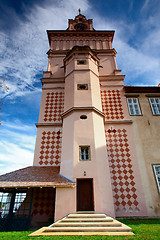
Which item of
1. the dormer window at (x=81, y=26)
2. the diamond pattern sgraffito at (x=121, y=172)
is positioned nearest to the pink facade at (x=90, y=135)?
the diamond pattern sgraffito at (x=121, y=172)

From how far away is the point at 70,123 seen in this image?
1055 cm

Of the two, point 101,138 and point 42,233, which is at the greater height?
point 101,138

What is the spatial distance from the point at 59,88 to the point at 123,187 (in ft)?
32.1

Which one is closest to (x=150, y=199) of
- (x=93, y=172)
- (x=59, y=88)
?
(x=93, y=172)

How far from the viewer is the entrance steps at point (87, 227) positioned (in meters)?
5.46

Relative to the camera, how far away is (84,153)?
9555 millimetres

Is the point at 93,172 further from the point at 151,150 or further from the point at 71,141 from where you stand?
the point at 151,150

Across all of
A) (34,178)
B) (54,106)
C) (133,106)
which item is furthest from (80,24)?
(34,178)

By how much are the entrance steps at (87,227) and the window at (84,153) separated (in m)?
3.16

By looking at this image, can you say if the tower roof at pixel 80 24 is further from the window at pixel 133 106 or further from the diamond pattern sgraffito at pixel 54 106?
the window at pixel 133 106

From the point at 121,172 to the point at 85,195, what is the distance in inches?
126

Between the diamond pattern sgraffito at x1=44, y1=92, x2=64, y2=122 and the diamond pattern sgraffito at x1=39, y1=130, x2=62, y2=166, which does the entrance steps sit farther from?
the diamond pattern sgraffito at x1=44, y1=92, x2=64, y2=122

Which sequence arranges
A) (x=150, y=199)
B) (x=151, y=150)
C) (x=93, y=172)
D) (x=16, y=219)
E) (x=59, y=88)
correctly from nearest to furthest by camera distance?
(x=16, y=219) → (x=93, y=172) → (x=150, y=199) → (x=151, y=150) → (x=59, y=88)

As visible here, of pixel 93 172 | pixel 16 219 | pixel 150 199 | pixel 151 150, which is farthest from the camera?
pixel 151 150
